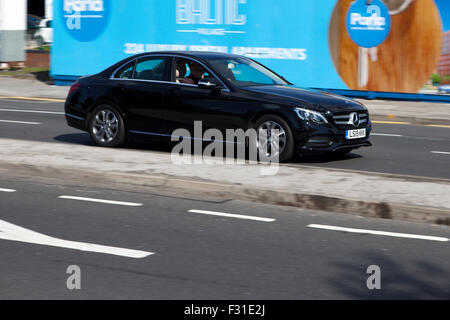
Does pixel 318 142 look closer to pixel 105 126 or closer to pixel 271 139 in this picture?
pixel 271 139

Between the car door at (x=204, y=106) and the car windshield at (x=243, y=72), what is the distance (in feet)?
0.63

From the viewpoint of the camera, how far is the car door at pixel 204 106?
10.9 meters

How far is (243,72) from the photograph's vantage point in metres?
11.5

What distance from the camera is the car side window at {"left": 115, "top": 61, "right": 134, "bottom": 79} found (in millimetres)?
11852

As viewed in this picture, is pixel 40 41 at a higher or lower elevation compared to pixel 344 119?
higher

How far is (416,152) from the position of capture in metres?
12.6

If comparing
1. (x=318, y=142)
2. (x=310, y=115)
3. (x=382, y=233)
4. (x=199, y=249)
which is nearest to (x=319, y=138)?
(x=318, y=142)

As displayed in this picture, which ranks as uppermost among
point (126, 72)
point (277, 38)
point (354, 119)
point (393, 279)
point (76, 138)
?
point (277, 38)

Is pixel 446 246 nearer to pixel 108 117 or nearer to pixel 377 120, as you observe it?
pixel 108 117

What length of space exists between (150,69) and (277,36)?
10469mm

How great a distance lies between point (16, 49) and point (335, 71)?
1294 centimetres

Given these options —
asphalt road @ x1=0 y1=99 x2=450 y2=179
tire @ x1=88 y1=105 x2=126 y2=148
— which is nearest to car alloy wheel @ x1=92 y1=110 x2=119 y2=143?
tire @ x1=88 y1=105 x2=126 y2=148

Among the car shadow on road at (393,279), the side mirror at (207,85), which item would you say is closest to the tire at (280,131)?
the side mirror at (207,85)

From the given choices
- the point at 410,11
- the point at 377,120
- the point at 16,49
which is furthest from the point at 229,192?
the point at 16,49
